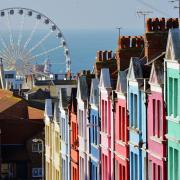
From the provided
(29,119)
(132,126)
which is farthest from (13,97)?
(132,126)

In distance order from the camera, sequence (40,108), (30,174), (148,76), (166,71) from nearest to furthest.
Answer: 1. (166,71)
2. (148,76)
3. (30,174)
4. (40,108)

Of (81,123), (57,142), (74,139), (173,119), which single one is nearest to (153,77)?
(173,119)

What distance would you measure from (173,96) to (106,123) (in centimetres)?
1213

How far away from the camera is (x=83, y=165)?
51.5 m

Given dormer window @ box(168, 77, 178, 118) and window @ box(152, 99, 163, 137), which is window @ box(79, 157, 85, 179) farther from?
dormer window @ box(168, 77, 178, 118)

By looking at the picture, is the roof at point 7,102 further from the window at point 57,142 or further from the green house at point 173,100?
the green house at point 173,100

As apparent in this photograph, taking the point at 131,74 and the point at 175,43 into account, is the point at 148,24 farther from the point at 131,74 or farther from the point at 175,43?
the point at 175,43

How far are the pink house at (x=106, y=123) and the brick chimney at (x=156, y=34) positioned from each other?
2.81 metres

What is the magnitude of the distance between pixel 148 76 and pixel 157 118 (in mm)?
3111

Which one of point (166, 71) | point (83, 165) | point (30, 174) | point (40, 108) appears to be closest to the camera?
point (166, 71)

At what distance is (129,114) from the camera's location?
3969 centimetres

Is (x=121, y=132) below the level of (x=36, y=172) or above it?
above

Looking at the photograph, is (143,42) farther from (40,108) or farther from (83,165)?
(40,108)

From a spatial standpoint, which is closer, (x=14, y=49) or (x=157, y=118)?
(x=157, y=118)
